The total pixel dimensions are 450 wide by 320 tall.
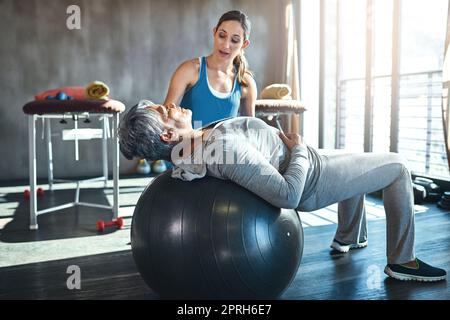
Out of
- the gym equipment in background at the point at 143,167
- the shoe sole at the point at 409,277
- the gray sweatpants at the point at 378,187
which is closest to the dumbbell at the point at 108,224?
the gray sweatpants at the point at 378,187

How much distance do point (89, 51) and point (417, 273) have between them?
3.80 m

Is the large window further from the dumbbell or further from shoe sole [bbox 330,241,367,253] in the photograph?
the dumbbell

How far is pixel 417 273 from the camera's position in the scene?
5.47 ft

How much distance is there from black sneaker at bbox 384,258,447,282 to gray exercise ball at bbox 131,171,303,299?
0.54 metres

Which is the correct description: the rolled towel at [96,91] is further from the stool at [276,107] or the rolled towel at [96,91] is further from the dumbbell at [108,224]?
the stool at [276,107]

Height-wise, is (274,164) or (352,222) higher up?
(274,164)

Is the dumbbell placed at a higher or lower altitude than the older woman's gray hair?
lower

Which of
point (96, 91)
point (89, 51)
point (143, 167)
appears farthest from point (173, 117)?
point (89, 51)

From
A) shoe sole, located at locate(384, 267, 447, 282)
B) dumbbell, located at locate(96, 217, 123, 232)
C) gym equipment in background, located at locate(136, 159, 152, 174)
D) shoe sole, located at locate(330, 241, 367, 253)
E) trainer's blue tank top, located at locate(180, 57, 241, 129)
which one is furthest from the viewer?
gym equipment in background, located at locate(136, 159, 152, 174)

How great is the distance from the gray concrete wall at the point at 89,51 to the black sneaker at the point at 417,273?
3.44m

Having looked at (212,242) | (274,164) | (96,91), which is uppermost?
(96,91)

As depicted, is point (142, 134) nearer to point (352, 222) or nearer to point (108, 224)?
point (352, 222)

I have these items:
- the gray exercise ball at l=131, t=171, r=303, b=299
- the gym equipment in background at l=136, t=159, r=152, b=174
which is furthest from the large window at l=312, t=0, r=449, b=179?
the gray exercise ball at l=131, t=171, r=303, b=299

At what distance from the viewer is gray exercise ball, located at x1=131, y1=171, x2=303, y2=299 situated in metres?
1.26
